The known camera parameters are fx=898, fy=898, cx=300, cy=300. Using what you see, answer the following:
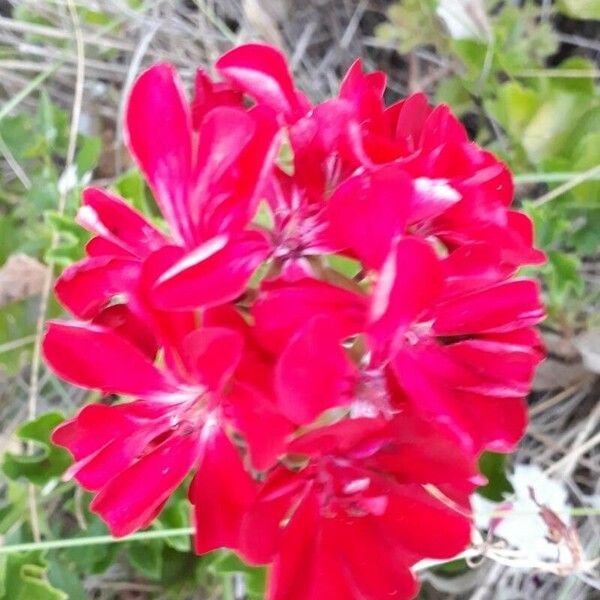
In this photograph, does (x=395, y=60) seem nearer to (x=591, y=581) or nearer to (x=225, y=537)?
(x=591, y=581)

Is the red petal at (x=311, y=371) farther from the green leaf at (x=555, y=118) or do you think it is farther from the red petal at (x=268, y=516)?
the green leaf at (x=555, y=118)

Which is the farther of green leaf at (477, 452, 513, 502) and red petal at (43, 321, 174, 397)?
green leaf at (477, 452, 513, 502)

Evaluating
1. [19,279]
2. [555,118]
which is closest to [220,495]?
[19,279]

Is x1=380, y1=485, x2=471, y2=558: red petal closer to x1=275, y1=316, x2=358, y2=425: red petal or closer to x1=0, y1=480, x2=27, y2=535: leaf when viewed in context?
x1=275, y1=316, x2=358, y2=425: red petal

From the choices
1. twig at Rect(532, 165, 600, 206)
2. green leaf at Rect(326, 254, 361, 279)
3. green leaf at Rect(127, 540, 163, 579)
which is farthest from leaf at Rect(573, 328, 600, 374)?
green leaf at Rect(127, 540, 163, 579)

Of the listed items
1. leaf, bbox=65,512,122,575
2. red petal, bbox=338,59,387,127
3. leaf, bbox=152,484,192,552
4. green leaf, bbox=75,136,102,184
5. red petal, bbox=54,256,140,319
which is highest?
red petal, bbox=338,59,387,127

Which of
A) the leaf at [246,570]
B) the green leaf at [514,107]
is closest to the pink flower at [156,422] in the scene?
A: the leaf at [246,570]

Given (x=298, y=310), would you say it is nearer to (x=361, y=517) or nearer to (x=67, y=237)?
(x=361, y=517)
